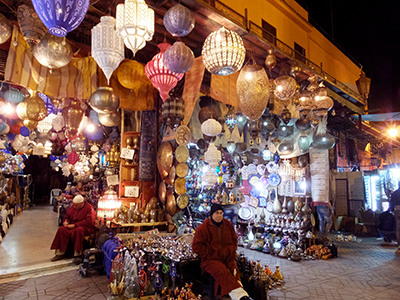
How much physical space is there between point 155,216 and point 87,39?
3.61 m

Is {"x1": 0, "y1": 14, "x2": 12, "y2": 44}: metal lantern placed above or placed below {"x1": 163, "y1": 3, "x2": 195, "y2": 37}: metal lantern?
below

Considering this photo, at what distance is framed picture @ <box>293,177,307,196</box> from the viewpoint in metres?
7.72

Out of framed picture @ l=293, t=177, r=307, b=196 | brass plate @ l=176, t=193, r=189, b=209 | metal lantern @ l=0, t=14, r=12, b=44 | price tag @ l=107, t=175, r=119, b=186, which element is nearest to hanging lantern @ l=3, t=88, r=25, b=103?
metal lantern @ l=0, t=14, r=12, b=44

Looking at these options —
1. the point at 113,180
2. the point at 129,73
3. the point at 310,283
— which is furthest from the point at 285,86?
the point at 113,180

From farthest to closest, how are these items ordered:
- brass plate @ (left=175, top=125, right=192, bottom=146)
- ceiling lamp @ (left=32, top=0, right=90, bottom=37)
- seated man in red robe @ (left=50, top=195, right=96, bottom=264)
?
seated man in red robe @ (left=50, top=195, right=96, bottom=264) < brass plate @ (left=175, top=125, right=192, bottom=146) < ceiling lamp @ (left=32, top=0, right=90, bottom=37)

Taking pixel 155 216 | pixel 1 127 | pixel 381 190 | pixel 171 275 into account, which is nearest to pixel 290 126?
pixel 155 216

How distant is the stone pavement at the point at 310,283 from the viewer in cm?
412

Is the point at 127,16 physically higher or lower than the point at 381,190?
higher

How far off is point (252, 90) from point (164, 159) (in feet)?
9.17

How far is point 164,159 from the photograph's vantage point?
5.53 meters

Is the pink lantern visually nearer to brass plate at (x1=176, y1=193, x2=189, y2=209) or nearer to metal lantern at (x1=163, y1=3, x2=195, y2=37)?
metal lantern at (x1=163, y1=3, x2=195, y2=37)

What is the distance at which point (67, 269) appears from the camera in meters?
5.38

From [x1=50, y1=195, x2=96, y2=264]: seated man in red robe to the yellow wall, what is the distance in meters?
5.75

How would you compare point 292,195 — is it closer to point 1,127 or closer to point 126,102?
point 126,102
